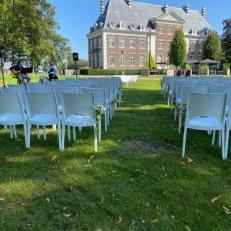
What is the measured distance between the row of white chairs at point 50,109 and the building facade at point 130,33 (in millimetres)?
39789

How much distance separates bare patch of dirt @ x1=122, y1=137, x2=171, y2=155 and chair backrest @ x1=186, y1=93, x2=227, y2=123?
753 mm

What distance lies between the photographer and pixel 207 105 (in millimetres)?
2801

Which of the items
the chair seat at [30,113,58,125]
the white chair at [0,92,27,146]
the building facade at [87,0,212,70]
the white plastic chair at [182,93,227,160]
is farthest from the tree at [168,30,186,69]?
the white chair at [0,92,27,146]

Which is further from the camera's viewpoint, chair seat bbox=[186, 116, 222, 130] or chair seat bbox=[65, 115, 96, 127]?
chair seat bbox=[65, 115, 96, 127]

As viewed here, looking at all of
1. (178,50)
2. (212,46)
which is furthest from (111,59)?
(212,46)

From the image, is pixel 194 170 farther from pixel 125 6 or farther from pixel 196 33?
pixel 196 33

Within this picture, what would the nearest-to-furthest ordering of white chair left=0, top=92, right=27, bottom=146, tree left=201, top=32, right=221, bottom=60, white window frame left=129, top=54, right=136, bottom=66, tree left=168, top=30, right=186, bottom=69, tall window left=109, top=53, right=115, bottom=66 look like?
white chair left=0, top=92, right=27, bottom=146
tree left=168, top=30, right=186, bottom=69
tree left=201, top=32, right=221, bottom=60
tall window left=109, top=53, right=115, bottom=66
white window frame left=129, top=54, right=136, bottom=66

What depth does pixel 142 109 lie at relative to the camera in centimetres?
647

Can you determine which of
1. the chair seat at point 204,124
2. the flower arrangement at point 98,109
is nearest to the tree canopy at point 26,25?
the flower arrangement at point 98,109

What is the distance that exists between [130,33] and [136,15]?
4025mm

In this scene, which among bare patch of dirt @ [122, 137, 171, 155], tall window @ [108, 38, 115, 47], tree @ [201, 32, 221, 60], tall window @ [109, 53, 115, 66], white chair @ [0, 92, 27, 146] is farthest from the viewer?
tall window @ [109, 53, 115, 66]

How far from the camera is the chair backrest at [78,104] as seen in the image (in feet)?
9.73

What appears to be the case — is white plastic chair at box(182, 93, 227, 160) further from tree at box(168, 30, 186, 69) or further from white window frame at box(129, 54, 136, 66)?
white window frame at box(129, 54, 136, 66)

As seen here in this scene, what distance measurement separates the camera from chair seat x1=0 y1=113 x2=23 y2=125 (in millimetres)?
3201
